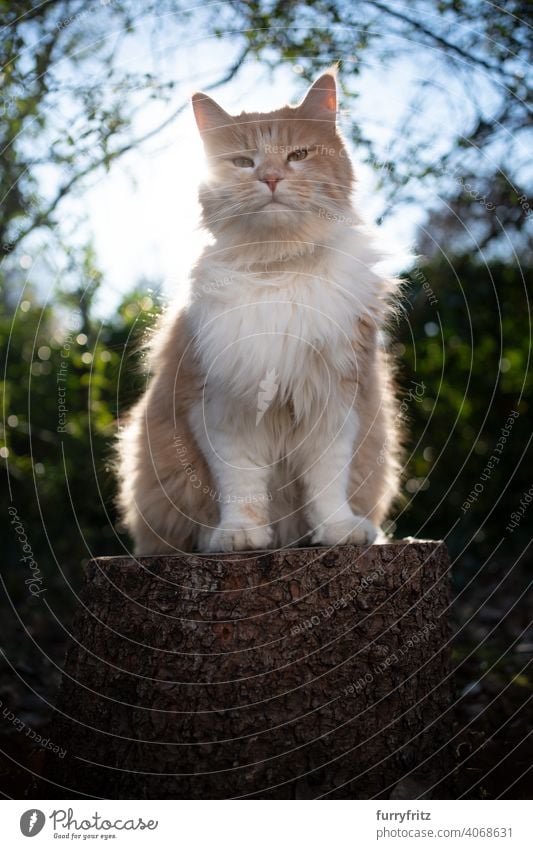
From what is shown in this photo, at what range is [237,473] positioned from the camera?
2.79 metres

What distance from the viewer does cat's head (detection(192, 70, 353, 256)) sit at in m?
2.64

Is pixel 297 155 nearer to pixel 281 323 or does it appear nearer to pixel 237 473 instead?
pixel 281 323

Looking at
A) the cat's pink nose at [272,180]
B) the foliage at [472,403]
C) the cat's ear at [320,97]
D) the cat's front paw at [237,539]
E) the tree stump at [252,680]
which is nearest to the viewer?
the tree stump at [252,680]

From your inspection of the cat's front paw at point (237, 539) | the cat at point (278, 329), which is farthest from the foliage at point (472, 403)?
the cat's front paw at point (237, 539)

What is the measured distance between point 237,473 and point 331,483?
13.3 inches

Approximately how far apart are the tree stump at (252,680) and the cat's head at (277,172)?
43.1 inches

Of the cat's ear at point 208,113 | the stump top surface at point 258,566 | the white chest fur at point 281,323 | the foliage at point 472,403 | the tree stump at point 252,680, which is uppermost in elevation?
the foliage at point 472,403

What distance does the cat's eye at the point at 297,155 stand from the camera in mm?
2721

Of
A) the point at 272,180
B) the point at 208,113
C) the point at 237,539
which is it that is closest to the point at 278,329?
the point at 272,180

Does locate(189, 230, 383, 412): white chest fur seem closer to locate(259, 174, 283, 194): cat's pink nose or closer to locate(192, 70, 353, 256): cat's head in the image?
locate(192, 70, 353, 256): cat's head

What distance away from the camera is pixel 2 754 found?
288 cm

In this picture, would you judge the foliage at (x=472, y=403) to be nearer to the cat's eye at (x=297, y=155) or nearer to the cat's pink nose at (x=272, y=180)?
the cat's eye at (x=297, y=155)

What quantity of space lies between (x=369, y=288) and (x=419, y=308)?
8.60 ft

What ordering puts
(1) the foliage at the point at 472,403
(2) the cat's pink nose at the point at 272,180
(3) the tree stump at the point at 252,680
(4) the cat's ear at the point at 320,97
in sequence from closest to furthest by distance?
(3) the tree stump at the point at 252,680 → (2) the cat's pink nose at the point at 272,180 → (4) the cat's ear at the point at 320,97 → (1) the foliage at the point at 472,403
